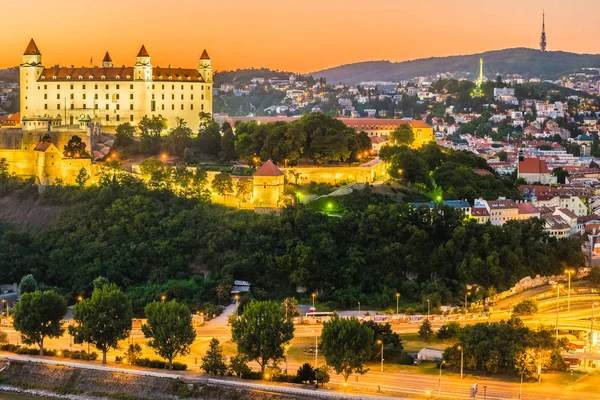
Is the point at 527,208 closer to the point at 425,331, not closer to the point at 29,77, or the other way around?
the point at 425,331

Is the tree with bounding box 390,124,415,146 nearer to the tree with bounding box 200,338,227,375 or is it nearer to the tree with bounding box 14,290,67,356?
the tree with bounding box 14,290,67,356

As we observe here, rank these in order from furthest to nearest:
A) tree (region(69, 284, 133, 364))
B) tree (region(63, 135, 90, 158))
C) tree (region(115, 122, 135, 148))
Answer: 1. tree (region(115, 122, 135, 148))
2. tree (region(63, 135, 90, 158))
3. tree (region(69, 284, 133, 364))

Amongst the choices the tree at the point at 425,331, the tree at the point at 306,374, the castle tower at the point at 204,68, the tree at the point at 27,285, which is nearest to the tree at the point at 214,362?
the tree at the point at 306,374

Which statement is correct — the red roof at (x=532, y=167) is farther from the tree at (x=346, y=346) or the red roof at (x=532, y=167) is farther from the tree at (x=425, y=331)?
the tree at (x=346, y=346)

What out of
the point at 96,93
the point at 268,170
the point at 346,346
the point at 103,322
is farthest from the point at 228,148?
the point at 346,346

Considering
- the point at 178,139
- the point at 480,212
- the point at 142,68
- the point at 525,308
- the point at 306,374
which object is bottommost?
the point at 306,374

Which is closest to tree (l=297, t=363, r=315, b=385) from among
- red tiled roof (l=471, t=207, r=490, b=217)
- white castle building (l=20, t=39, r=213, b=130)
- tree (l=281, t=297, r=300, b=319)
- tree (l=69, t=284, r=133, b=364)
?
tree (l=281, t=297, r=300, b=319)
